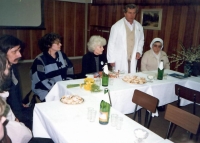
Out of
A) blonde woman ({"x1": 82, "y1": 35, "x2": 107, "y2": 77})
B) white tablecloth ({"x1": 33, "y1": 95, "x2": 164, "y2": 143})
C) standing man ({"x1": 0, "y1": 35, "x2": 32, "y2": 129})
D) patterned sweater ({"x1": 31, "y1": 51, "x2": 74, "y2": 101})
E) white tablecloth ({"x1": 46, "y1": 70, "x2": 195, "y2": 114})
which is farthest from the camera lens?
blonde woman ({"x1": 82, "y1": 35, "x2": 107, "y2": 77})

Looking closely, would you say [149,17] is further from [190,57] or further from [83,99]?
[83,99]

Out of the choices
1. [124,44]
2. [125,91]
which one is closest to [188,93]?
[125,91]

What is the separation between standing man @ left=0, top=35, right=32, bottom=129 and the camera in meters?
2.11

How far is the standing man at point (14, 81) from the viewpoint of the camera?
2.11 meters

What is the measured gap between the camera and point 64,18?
287 inches

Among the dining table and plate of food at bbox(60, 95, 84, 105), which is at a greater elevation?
plate of food at bbox(60, 95, 84, 105)

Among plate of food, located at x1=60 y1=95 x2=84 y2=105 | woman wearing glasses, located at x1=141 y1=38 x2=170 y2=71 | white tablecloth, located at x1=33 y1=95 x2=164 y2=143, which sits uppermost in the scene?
woman wearing glasses, located at x1=141 y1=38 x2=170 y2=71

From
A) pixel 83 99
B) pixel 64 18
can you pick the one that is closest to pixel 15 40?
pixel 83 99

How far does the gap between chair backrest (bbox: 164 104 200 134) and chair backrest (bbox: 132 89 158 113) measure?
19 cm

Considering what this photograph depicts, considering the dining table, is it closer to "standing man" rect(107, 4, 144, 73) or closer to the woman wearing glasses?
the woman wearing glasses

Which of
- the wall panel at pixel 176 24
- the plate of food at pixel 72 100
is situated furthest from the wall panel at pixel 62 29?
the plate of food at pixel 72 100

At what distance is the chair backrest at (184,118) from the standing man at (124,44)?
2077 mm

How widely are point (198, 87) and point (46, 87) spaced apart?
79.3 inches

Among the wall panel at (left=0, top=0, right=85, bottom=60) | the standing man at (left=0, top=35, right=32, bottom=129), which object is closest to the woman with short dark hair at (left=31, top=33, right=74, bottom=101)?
the standing man at (left=0, top=35, right=32, bottom=129)
